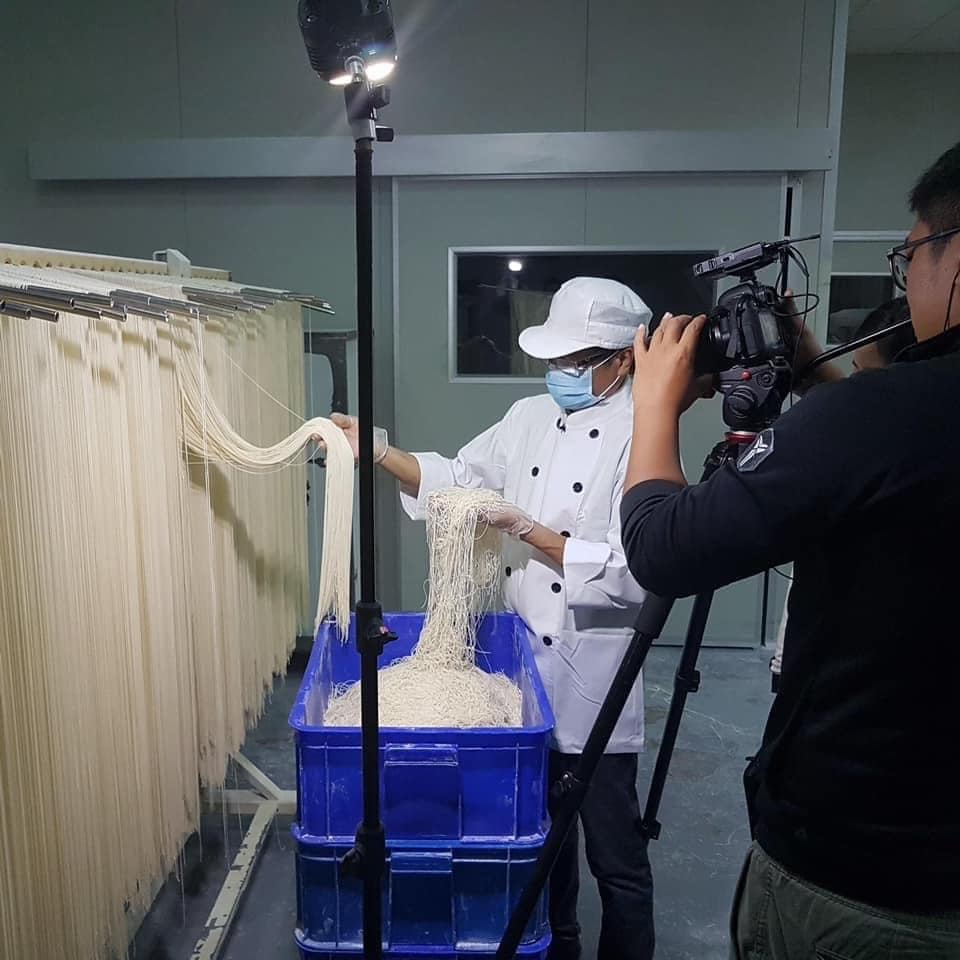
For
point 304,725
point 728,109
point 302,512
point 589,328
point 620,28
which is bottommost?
point 304,725

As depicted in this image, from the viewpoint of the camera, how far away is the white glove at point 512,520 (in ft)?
5.36

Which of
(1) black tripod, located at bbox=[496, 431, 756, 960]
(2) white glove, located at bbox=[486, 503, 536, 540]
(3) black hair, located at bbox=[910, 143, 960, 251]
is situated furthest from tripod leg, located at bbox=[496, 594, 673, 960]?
(3) black hair, located at bbox=[910, 143, 960, 251]

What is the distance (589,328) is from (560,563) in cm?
51

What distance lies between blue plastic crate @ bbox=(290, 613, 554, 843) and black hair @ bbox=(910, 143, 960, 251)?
0.92 metres

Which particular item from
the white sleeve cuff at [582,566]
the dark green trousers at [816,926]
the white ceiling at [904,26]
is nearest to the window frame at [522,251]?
the white ceiling at [904,26]

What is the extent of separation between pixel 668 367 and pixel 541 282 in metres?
2.59

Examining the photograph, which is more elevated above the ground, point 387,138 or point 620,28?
point 620,28

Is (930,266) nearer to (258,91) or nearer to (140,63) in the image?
(258,91)

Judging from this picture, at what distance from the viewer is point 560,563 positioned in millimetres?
1624

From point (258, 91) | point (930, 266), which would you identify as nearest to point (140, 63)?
point (258, 91)

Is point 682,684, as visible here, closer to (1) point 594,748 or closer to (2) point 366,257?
(1) point 594,748

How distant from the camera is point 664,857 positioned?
7.43 feet

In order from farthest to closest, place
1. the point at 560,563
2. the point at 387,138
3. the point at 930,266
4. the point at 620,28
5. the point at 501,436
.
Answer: the point at 620,28 < the point at 501,436 < the point at 560,563 < the point at 387,138 < the point at 930,266

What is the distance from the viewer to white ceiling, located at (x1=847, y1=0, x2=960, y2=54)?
3.78 meters
